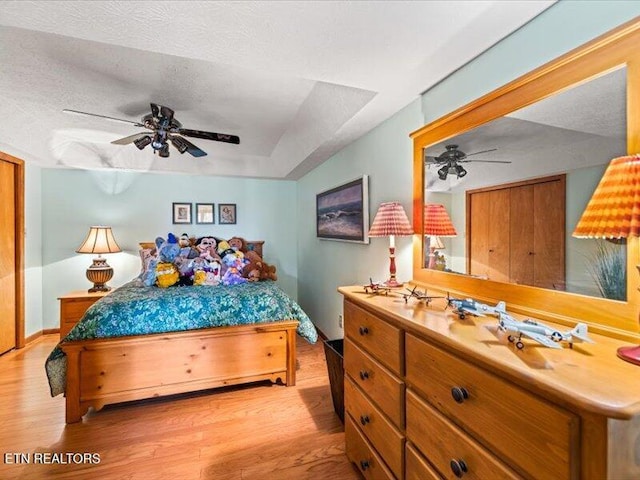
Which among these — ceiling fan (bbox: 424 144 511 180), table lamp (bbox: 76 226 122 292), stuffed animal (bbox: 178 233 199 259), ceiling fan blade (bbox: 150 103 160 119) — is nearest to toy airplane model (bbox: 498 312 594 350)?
ceiling fan (bbox: 424 144 511 180)

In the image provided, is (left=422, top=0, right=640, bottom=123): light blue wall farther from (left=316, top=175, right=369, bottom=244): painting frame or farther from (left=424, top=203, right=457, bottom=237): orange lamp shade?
(left=316, top=175, right=369, bottom=244): painting frame

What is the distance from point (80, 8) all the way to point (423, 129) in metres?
1.67

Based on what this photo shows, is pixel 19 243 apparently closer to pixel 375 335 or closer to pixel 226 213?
pixel 226 213

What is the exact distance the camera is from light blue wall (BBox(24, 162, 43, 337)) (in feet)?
11.8

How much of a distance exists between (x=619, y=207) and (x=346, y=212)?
7.31ft

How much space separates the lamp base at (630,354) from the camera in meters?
0.73

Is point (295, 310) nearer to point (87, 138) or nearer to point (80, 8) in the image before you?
point (80, 8)

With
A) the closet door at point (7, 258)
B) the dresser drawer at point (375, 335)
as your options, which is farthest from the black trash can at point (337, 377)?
the closet door at point (7, 258)

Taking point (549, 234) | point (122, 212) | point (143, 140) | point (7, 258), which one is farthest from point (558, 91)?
point (7, 258)

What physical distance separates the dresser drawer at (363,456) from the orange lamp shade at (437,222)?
3.72ft

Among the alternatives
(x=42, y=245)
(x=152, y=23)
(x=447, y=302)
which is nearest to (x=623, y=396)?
(x=447, y=302)

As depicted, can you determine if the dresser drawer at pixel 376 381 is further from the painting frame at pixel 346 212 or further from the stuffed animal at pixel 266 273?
the stuffed animal at pixel 266 273

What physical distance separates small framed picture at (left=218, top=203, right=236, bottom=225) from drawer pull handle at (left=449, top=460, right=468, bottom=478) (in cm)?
414

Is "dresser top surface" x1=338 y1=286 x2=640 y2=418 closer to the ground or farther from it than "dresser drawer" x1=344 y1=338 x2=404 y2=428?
farther from it
